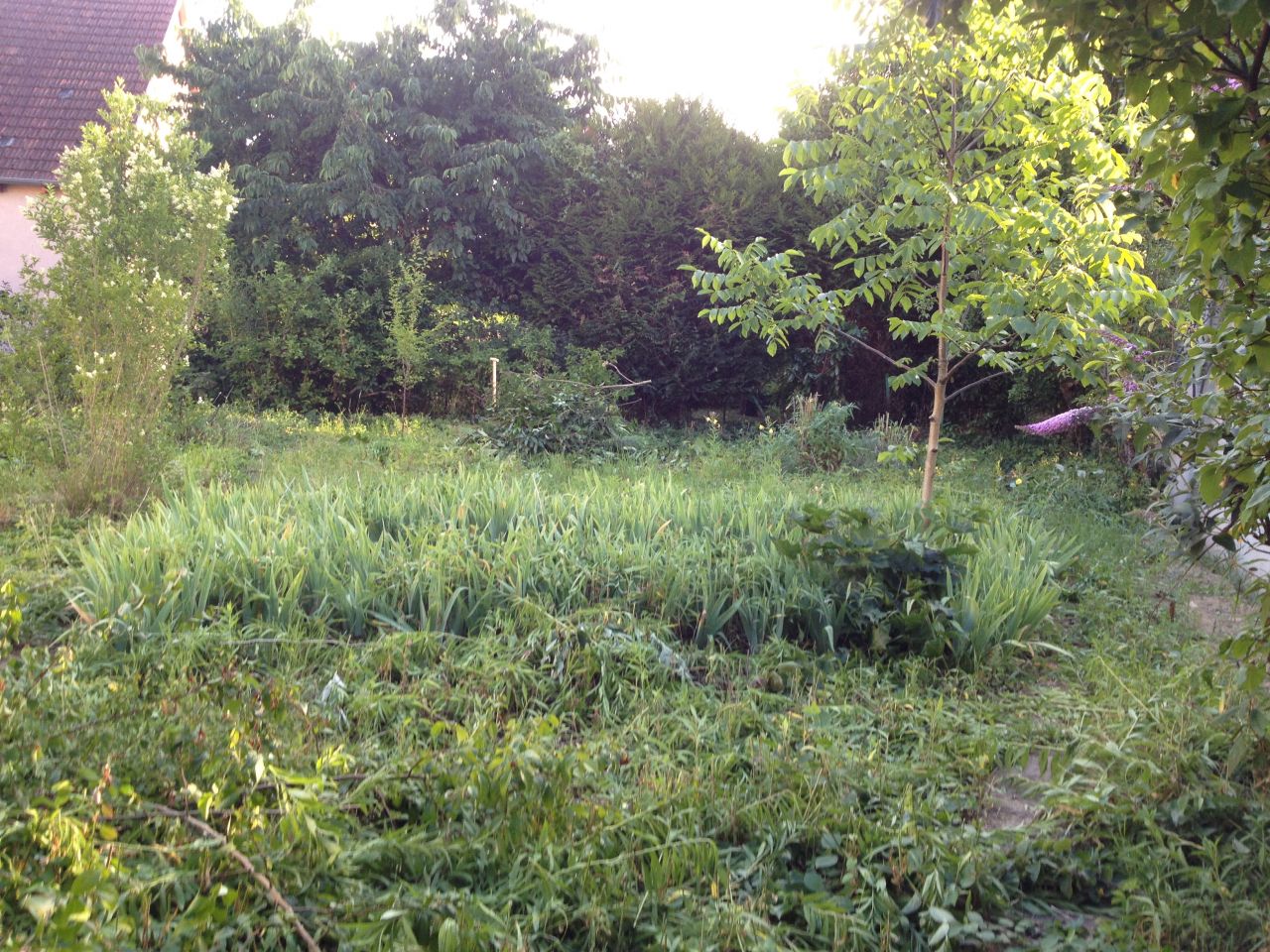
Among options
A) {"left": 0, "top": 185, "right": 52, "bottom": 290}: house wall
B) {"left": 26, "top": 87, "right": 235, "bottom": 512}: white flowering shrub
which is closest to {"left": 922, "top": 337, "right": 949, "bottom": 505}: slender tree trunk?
{"left": 26, "top": 87, "right": 235, "bottom": 512}: white flowering shrub

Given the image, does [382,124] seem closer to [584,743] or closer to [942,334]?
[942,334]

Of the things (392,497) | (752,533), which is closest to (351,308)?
(392,497)

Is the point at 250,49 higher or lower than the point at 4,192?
higher

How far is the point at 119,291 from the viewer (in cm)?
620

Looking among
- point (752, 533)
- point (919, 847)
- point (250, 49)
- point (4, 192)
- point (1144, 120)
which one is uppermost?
point (250, 49)

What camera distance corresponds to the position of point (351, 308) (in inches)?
478

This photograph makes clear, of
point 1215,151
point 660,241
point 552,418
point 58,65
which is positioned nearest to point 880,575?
point 1215,151

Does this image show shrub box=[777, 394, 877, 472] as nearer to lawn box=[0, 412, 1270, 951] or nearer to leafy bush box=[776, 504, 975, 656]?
lawn box=[0, 412, 1270, 951]

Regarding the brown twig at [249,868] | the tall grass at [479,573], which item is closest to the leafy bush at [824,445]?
the tall grass at [479,573]

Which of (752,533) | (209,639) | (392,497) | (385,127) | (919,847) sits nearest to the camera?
(919,847)

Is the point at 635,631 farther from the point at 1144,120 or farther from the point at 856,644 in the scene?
the point at 1144,120

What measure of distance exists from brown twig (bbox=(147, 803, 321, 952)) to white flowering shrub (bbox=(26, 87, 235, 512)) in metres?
4.39

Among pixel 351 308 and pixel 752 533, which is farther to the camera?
pixel 351 308

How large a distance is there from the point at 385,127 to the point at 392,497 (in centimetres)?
928
